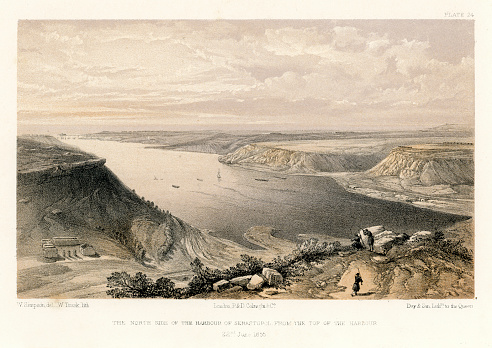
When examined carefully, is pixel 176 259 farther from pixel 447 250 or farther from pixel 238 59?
pixel 447 250

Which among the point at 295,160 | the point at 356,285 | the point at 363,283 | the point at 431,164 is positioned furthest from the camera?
the point at 295,160

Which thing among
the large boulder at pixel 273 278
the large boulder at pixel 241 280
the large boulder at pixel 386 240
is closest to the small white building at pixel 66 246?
the large boulder at pixel 241 280

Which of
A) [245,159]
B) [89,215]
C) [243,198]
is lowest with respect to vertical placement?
[89,215]

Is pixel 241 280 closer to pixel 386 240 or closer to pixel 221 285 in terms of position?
pixel 221 285

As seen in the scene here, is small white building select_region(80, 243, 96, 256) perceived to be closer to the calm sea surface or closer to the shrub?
the shrub
